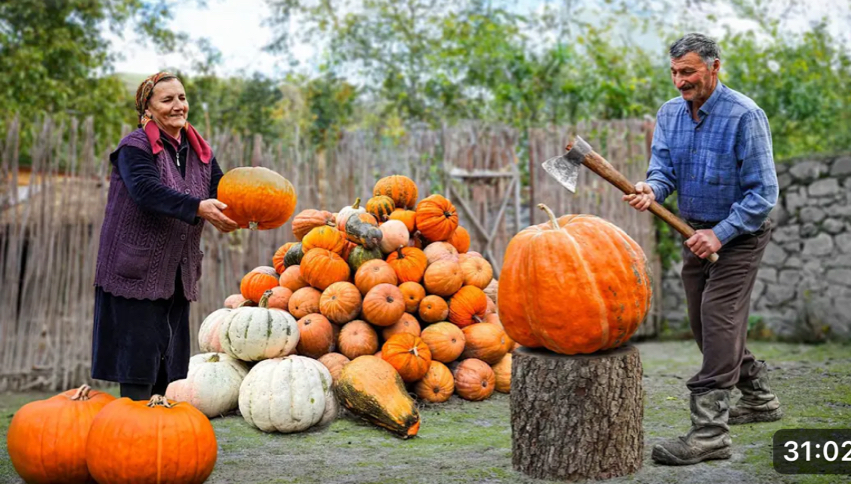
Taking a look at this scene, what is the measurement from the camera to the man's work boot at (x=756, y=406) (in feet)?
13.3

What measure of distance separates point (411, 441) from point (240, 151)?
3.62 meters

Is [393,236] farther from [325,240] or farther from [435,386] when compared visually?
[435,386]

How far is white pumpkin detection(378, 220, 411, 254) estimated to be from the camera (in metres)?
5.37

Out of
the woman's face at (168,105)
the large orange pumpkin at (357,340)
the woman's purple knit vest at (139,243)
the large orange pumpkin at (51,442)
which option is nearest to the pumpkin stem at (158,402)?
the large orange pumpkin at (51,442)

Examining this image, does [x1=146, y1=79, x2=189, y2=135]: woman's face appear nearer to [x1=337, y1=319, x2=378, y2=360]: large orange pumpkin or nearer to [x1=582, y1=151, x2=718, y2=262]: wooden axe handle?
[x1=582, y1=151, x2=718, y2=262]: wooden axe handle

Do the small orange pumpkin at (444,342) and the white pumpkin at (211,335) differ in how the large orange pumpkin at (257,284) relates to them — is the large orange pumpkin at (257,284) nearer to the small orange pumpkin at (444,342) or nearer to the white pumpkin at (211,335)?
the white pumpkin at (211,335)

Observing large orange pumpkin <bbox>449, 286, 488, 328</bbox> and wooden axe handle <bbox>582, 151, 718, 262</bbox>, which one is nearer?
wooden axe handle <bbox>582, 151, 718, 262</bbox>

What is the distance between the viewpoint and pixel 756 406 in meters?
4.07

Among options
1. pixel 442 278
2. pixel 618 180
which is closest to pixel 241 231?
pixel 442 278

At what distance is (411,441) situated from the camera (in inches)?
169

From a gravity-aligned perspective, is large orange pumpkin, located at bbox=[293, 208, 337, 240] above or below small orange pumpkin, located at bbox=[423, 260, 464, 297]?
above

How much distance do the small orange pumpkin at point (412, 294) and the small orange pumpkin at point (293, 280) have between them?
732 millimetres

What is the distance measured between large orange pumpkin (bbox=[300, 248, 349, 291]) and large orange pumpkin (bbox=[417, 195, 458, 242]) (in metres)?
0.70

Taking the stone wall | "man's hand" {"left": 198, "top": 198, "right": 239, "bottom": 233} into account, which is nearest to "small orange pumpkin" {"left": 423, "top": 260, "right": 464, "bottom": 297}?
"man's hand" {"left": 198, "top": 198, "right": 239, "bottom": 233}
